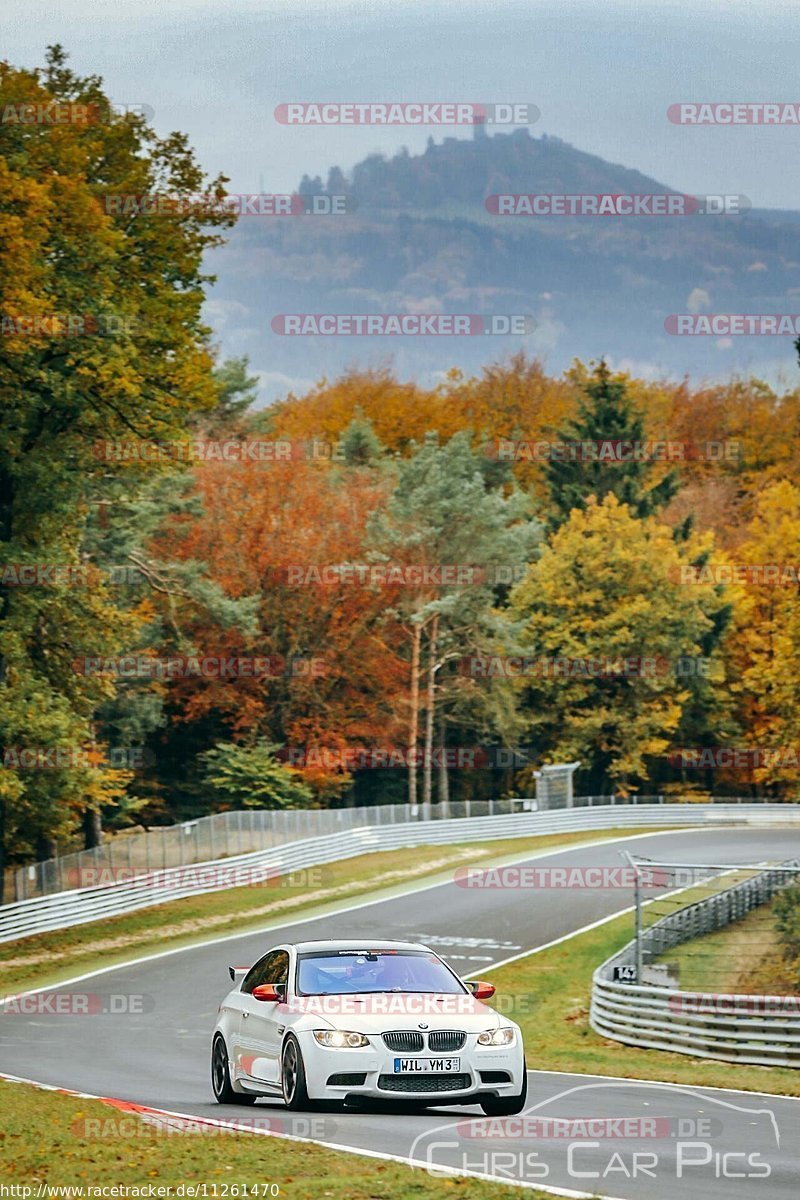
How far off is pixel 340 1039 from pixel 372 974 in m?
1.26

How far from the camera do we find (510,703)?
77.3 meters

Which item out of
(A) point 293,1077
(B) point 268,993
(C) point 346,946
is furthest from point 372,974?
(A) point 293,1077

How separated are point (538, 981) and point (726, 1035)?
10530 mm

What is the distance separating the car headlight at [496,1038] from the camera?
44.3 ft

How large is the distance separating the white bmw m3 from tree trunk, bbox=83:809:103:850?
38853mm

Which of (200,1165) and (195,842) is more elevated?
(200,1165)

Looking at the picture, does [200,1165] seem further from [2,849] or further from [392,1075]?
[2,849]

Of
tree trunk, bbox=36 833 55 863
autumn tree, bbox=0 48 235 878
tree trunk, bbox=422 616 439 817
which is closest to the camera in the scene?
autumn tree, bbox=0 48 235 878

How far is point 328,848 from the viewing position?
54.4m

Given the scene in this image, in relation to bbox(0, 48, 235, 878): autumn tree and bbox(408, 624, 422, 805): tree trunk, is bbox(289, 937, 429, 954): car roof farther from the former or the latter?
bbox(408, 624, 422, 805): tree trunk

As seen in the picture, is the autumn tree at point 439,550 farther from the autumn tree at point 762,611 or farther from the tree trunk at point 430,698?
the autumn tree at point 762,611

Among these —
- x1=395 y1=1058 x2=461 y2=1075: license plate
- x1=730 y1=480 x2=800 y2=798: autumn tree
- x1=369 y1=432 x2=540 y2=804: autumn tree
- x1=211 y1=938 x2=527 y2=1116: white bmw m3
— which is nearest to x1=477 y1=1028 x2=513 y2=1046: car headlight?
x1=211 y1=938 x2=527 y2=1116: white bmw m3

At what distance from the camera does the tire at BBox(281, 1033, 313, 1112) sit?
13.6 metres

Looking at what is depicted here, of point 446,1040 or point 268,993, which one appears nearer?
point 446,1040
